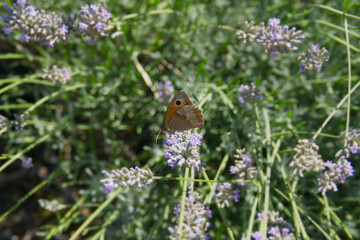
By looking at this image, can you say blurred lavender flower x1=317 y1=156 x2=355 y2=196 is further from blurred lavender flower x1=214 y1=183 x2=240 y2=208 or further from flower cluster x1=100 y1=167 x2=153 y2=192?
flower cluster x1=100 y1=167 x2=153 y2=192

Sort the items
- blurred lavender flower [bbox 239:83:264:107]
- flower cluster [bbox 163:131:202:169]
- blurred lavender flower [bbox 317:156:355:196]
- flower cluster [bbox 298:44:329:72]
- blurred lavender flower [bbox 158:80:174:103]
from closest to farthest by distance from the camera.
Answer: flower cluster [bbox 163:131:202:169]
blurred lavender flower [bbox 317:156:355:196]
flower cluster [bbox 298:44:329:72]
blurred lavender flower [bbox 239:83:264:107]
blurred lavender flower [bbox 158:80:174:103]

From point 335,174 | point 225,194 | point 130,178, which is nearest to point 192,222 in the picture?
point 225,194

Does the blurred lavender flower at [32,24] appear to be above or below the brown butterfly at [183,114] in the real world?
above

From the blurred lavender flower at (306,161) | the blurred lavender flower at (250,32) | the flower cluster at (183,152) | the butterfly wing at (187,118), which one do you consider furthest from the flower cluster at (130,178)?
the blurred lavender flower at (250,32)

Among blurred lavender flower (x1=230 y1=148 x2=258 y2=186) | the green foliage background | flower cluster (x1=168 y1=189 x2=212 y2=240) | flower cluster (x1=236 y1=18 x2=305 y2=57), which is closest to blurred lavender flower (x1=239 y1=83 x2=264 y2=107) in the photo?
the green foliage background

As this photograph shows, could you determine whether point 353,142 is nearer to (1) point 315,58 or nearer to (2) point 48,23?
(1) point 315,58

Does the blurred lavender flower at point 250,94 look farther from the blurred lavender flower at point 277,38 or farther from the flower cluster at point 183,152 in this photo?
the flower cluster at point 183,152
